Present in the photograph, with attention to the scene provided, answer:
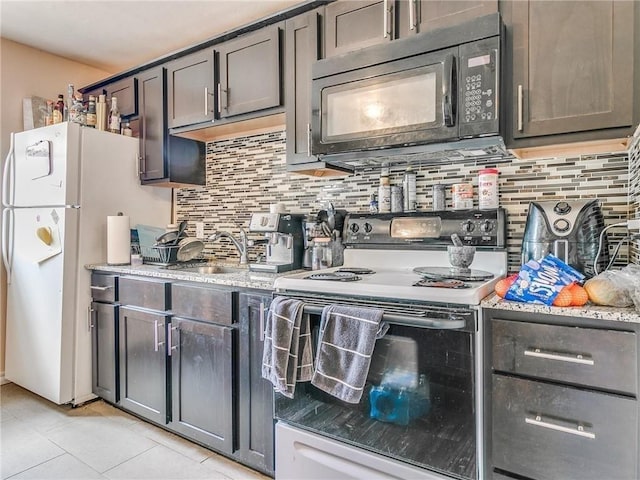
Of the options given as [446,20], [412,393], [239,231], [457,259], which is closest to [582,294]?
[457,259]

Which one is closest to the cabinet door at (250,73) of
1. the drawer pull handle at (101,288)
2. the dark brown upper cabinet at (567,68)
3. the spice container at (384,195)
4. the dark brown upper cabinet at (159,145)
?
the dark brown upper cabinet at (159,145)

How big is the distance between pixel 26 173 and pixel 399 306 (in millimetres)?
2588

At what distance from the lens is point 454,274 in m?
1.57

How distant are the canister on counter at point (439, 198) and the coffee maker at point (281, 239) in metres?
0.71

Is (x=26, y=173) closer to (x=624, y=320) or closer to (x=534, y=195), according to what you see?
(x=534, y=195)

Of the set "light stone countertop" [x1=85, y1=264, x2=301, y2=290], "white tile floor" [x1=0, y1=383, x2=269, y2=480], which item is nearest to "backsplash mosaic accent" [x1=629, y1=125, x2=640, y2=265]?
"light stone countertop" [x1=85, y1=264, x2=301, y2=290]

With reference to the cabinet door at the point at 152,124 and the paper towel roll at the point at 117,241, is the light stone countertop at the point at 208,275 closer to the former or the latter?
the paper towel roll at the point at 117,241

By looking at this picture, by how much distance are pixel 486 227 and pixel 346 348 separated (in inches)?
32.9

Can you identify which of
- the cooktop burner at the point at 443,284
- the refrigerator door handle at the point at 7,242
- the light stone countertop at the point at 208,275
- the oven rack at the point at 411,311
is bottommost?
the oven rack at the point at 411,311

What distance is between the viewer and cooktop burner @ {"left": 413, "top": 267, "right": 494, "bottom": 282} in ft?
4.97

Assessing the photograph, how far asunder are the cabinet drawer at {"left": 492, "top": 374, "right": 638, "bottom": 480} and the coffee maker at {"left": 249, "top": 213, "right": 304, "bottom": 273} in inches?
45.3

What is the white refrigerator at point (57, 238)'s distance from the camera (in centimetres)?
239

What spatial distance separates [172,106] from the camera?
2527mm

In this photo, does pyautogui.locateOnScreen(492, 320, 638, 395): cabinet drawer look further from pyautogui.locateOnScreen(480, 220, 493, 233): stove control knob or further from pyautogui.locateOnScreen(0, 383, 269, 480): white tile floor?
pyautogui.locateOnScreen(0, 383, 269, 480): white tile floor
